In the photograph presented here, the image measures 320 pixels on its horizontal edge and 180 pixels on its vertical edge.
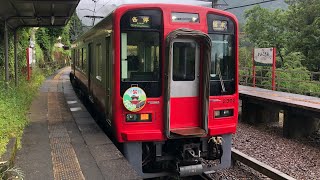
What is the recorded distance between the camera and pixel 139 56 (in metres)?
5.68

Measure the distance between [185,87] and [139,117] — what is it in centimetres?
90

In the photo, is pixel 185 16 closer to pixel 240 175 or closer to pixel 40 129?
pixel 240 175

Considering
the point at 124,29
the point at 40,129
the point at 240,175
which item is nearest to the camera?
the point at 124,29

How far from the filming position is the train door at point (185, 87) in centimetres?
580

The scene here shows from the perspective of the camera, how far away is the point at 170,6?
18.8 feet

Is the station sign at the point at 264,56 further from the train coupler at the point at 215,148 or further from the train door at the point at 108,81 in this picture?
the train door at the point at 108,81

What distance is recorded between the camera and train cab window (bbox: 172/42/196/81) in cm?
580

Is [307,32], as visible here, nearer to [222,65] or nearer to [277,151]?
[277,151]

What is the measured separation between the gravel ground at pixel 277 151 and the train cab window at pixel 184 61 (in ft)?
7.27

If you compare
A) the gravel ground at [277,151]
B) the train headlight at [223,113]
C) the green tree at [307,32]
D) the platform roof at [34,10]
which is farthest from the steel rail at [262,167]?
the green tree at [307,32]

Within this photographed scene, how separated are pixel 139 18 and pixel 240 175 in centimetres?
353

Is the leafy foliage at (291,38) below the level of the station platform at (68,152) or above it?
above

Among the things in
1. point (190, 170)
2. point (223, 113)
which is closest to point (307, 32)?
point (223, 113)

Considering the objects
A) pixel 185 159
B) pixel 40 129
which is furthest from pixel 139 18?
pixel 40 129
